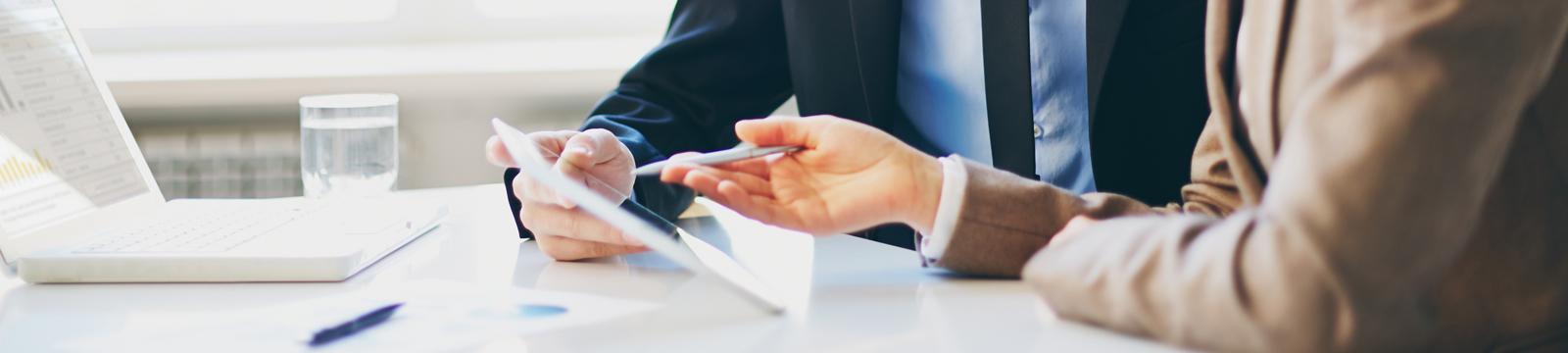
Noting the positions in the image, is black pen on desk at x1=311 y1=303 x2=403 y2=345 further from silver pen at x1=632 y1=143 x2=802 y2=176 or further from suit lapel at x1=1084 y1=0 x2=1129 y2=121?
suit lapel at x1=1084 y1=0 x2=1129 y2=121

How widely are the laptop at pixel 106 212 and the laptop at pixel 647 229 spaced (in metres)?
0.21

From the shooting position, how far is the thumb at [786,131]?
0.65 metres

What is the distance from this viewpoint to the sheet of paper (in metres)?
0.50

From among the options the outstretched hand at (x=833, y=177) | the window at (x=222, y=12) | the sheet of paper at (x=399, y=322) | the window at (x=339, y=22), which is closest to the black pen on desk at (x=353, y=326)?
the sheet of paper at (x=399, y=322)

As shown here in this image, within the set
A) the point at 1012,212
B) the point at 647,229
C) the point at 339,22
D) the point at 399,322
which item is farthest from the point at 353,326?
the point at 339,22

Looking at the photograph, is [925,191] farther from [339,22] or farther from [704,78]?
[339,22]

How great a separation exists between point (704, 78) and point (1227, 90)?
0.71 meters

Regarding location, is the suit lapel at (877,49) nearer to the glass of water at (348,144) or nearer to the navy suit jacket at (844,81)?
the navy suit jacket at (844,81)

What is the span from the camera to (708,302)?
0.59m

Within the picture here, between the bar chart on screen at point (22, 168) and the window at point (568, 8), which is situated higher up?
the window at point (568, 8)

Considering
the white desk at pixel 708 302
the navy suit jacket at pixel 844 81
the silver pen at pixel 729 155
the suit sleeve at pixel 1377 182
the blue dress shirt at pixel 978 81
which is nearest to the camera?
the suit sleeve at pixel 1377 182

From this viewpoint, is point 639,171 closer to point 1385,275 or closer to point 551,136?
point 551,136

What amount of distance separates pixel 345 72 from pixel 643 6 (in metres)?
0.69

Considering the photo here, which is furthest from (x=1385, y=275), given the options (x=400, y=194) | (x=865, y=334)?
(x=400, y=194)
